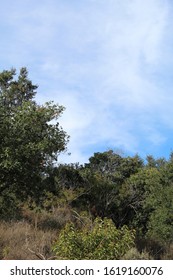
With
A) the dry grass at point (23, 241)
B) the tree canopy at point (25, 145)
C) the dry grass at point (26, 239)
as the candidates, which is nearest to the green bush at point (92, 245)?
the dry grass at point (26, 239)

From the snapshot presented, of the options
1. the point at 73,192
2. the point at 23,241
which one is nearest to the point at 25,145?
the point at 23,241

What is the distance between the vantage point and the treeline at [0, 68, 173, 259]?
418 inches

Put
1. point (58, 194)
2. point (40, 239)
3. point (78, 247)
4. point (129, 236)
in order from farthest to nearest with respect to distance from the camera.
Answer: point (58, 194) → point (40, 239) → point (129, 236) → point (78, 247)

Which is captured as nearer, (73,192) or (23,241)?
(23,241)

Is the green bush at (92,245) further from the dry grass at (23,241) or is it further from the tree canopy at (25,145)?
the tree canopy at (25,145)

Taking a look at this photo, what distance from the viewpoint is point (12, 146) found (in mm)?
18047

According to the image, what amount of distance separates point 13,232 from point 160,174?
12.5m

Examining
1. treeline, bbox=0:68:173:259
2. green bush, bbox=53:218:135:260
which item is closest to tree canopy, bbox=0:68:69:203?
treeline, bbox=0:68:173:259

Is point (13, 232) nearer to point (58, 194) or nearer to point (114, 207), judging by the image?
point (58, 194)

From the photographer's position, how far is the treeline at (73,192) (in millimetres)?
10625

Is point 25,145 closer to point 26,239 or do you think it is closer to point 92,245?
point 26,239

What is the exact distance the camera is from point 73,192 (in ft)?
104

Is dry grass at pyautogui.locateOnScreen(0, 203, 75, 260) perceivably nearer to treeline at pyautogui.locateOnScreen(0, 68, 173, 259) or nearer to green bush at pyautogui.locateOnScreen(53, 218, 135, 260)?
treeline at pyautogui.locateOnScreen(0, 68, 173, 259)
